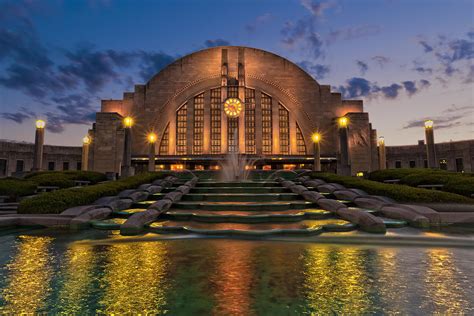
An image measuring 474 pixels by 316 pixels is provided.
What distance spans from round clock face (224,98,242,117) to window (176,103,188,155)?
5892 millimetres

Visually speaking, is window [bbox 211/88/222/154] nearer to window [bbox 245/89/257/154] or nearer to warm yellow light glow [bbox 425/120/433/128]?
window [bbox 245/89/257/154]

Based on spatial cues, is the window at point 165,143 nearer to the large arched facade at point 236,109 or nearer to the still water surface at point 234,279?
the large arched facade at point 236,109

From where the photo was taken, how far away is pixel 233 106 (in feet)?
119

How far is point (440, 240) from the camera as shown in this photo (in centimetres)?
593

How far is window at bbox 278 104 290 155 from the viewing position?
3684 centimetres

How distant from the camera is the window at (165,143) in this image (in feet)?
119

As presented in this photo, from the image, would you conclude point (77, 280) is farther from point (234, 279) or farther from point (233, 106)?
point (233, 106)

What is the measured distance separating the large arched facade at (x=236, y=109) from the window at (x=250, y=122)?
14 cm

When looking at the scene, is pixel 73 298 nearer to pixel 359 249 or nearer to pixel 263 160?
pixel 359 249

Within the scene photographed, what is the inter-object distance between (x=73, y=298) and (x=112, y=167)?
32.2m

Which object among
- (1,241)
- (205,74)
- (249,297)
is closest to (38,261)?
(1,241)

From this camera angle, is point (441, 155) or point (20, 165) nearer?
point (20, 165)

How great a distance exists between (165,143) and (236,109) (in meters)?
11.0

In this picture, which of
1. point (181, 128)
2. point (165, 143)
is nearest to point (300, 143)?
point (181, 128)
